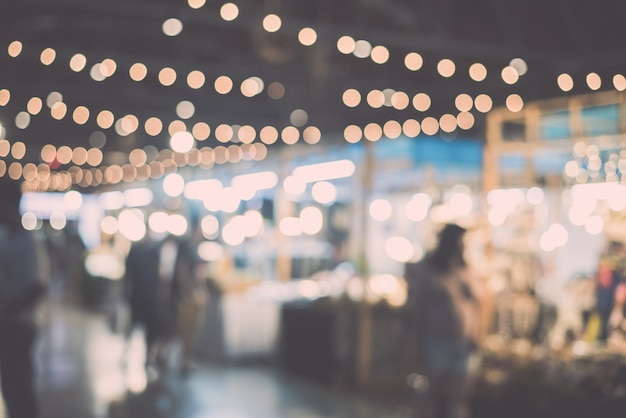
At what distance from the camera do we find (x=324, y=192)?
14.1 metres

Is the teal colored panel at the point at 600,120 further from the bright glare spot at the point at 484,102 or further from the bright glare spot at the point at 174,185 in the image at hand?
the bright glare spot at the point at 484,102

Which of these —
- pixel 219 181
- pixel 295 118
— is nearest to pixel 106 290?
pixel 219 181

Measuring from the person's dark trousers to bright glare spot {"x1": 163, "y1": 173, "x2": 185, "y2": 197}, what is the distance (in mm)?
11932

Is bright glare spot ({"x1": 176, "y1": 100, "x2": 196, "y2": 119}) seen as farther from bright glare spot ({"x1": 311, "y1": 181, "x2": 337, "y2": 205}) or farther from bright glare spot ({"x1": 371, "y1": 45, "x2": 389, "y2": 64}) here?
bright glare spot ({"x1": 311, "y1": 181, "x2": 337, "y2": 205})

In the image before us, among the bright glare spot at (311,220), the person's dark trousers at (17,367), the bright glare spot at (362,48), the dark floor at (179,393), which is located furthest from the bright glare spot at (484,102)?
the person's dark trousers at (17,367)

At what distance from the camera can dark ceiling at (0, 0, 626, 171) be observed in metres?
16.6

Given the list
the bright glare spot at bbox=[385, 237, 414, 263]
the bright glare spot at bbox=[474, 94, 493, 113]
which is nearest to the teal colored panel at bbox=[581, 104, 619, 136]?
the bright glare spot at bbox=[385, 237, 414, 263]

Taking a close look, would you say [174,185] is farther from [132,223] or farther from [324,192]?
[324,192]

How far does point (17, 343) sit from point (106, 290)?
48.1 feet

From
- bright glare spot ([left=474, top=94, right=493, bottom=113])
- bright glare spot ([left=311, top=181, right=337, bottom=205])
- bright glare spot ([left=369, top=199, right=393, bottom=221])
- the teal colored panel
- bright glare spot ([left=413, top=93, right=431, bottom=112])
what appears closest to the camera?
the teal colored panel

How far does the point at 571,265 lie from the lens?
29.8 feet

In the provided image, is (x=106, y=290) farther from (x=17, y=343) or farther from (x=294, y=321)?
(x=17, y=343)

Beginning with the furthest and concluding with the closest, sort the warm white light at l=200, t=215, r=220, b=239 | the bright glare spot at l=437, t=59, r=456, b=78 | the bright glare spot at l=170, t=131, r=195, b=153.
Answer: the bright glare spot at l=170, t=131, r=195, b=153 < the warm white light at l=200, t=215, r=220, b=239 < the bright glare spot at l=437, t=59, r=456, b=78

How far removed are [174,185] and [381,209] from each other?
533 centimetres
